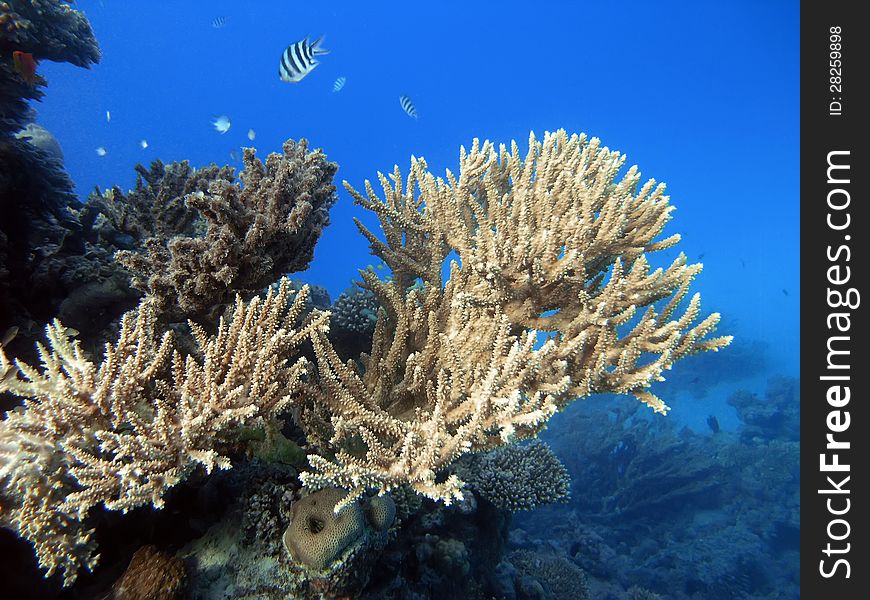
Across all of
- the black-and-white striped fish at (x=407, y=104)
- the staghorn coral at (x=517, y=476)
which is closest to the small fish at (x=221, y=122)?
the black-and-white striped fish at (x=407, y=104)

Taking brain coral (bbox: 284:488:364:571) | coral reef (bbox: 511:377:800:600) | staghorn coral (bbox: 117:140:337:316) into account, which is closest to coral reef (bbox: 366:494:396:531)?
brain coral (bbox: 284:488:364:571)

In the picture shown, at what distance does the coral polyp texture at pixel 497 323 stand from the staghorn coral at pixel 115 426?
0.46 m

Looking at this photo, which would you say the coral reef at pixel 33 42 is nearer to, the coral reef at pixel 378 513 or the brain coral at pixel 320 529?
the brain coral at pixel 320 529

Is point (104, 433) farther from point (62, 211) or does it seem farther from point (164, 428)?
point (62, 211)

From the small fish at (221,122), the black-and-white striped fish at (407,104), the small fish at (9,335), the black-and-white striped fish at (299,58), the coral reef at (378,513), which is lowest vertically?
the coral reef at (378,513)

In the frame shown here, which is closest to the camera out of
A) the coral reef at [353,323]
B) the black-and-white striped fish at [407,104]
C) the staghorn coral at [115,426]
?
the staghorn coral at [115,426]

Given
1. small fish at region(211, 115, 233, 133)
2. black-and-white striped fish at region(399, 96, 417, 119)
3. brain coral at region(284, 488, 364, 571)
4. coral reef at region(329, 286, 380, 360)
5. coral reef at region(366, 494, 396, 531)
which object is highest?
black-and-white striped fish at region(399, 96, 417, 119)

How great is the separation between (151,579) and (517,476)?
3.67 metres

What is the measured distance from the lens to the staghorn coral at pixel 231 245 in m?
2.84

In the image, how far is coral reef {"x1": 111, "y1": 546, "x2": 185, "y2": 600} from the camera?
2.29 meters

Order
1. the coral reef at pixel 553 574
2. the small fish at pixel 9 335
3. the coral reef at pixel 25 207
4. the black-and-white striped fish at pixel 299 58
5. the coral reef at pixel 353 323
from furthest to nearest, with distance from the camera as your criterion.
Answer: the black-and-white striped fish at pixel 299 58 → the coral reef at pixel 553 574 → the coral reef at pixel 353 323 → the coral reef at pixel 25 207 → the small fish at pixel 9 335

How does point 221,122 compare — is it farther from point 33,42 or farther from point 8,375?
point 8,375

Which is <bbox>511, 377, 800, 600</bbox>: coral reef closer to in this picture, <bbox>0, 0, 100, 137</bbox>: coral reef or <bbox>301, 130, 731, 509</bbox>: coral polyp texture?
<bbox>301, 130, 731, 509</bbox>: coral polyp texture
